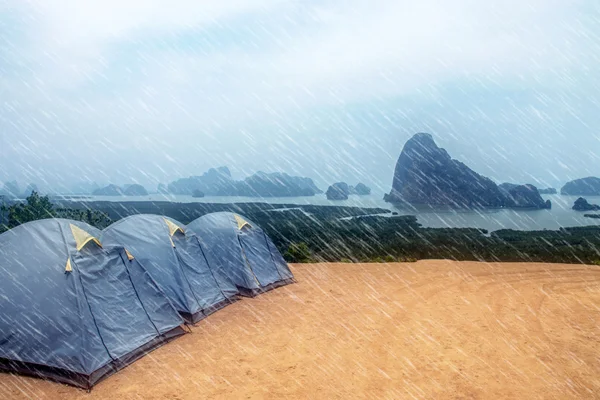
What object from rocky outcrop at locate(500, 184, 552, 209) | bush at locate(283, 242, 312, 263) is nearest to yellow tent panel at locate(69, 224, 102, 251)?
bush at locate(283, 242, 312, 263)

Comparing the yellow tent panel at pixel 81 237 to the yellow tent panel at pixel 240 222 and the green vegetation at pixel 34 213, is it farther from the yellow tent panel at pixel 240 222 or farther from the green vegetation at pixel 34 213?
the green vegetation at pixel 34 213

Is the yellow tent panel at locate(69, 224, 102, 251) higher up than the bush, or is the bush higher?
the yellow tent panel at locate(69, 224, 102, 251)

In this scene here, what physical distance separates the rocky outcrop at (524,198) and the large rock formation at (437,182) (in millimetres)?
2689

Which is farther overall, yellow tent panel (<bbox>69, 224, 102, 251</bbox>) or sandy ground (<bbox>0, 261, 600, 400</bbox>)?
yellow tent panel (<bbox>69, 224, 102, 251</bbox>)

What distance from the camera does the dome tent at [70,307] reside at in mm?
6312

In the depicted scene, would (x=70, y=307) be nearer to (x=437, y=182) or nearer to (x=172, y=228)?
(x=172, y=228)

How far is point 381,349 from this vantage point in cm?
753

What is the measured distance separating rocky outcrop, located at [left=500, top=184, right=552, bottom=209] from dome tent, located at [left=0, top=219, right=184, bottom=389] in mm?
142866

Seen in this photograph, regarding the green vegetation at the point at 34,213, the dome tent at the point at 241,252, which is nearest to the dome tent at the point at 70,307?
the dome tent at the point at 241,252

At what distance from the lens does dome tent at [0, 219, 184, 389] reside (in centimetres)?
631

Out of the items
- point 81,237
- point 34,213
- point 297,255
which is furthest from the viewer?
point 34,213

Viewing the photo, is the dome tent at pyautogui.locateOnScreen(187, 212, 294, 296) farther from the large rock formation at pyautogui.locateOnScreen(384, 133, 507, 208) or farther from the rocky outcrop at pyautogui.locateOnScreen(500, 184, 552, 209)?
the rocky outcrop at pyautogui.locateOnScreen(500, 184, 552, 209)

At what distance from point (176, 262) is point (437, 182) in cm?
14217

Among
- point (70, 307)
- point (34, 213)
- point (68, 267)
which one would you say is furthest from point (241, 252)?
point (34, 213)
